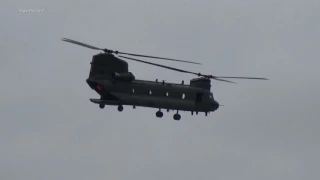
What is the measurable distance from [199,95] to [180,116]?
10.2 ft

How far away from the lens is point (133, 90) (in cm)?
8262

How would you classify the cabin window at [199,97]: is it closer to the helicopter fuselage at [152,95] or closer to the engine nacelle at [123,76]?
the helicopter fuselage at [152,95]

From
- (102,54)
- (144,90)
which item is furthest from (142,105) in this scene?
(102,54)

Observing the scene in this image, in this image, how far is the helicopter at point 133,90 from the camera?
8212 centimetres

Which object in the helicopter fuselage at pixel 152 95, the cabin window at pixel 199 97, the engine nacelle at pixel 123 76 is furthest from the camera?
the cabin window at pixel 199 97

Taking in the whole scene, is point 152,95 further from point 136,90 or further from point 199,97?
point 199,97

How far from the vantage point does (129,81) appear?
82.9 metres

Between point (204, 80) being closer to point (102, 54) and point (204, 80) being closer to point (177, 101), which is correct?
point (177, 101)

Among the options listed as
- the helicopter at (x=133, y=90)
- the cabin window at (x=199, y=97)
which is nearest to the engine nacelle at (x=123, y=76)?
the helicopter at (x=133, y=90)

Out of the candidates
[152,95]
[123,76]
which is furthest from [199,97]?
[123,76]

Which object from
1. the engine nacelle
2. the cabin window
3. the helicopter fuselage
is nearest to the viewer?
the helicopter fuselage

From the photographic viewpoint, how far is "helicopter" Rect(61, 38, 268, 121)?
269 feet

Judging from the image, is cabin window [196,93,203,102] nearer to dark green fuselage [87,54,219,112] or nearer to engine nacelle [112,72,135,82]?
dark green fuselage [87,54,219,112]

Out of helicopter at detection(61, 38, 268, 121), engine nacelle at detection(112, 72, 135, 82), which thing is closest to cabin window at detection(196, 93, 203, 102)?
helicopter at detection(61, 38, 268, 121)
